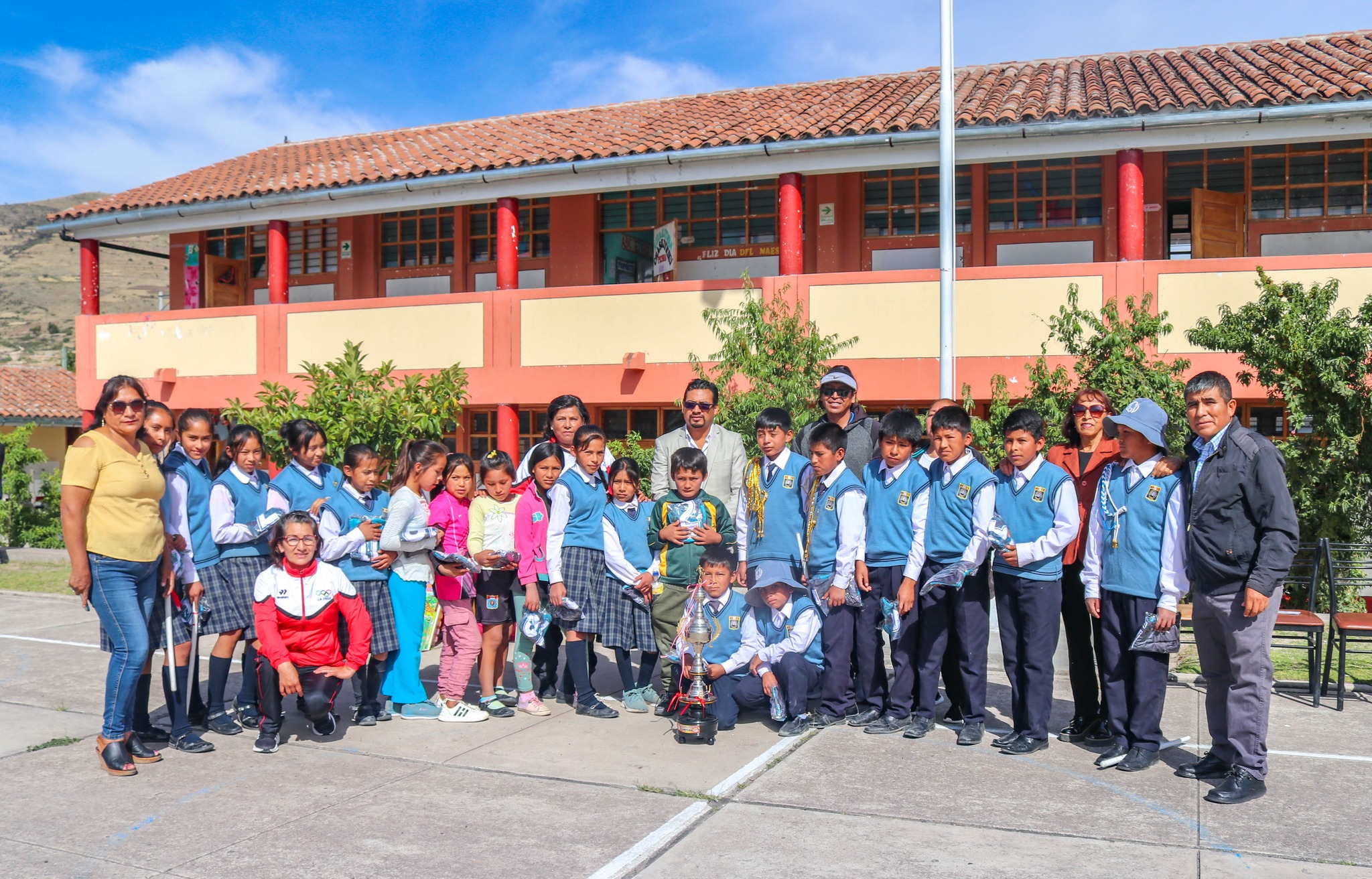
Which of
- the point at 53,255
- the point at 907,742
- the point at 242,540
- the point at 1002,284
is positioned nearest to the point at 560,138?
the point at 1002,284

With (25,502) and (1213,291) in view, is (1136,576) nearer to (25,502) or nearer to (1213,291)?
(1213,291)

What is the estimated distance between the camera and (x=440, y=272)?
54.2 feet

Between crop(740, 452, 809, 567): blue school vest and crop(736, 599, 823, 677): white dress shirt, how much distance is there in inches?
11.0

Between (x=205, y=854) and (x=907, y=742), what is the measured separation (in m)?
3.38

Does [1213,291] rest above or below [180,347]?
above

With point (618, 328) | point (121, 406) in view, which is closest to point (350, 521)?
point (121, 406)

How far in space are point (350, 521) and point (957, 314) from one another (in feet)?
25.6

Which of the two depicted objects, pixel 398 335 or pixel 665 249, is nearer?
pixel 398 335

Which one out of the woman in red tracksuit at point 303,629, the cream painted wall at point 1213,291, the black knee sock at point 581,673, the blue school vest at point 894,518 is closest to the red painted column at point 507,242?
the cream painted wall at point 1213,291

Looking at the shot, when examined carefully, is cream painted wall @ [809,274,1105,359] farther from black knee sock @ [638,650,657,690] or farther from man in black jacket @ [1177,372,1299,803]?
man in black jacket @ [1177,372,1299,803]

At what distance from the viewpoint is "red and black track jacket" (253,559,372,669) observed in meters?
5.75

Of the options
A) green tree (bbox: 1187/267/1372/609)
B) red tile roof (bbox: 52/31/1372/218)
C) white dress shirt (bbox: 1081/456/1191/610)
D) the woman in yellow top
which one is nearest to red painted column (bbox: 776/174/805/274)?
red tile roof (bbox: 52/31/1372/218)

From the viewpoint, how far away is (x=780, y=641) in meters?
6.27

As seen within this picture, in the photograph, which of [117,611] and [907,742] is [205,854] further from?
[907,742]
